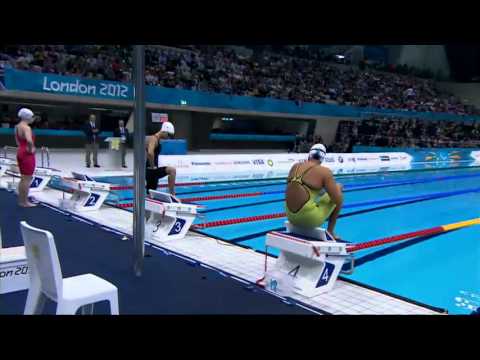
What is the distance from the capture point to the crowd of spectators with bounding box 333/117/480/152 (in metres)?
20.0

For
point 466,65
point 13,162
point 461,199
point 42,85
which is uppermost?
point 466,65

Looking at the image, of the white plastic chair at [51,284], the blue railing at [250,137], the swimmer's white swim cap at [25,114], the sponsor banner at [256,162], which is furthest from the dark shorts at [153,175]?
the blue railing at [250,137]

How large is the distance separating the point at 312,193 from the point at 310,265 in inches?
23.6

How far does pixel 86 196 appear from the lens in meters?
5.99

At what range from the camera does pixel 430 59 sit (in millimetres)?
32312

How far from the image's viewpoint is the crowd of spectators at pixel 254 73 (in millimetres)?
15086

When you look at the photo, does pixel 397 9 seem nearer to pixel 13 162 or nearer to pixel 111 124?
pixel 13 162

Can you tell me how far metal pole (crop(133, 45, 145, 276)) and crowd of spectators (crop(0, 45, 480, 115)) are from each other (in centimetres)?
1200

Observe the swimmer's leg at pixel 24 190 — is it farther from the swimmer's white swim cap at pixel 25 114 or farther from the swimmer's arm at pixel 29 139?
the swimmer's white swim cap at pixel 25 114

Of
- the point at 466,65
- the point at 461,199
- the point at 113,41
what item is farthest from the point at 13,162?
the point at 466,65

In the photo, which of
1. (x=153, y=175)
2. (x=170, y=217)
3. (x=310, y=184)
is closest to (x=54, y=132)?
(x=153, y=175)

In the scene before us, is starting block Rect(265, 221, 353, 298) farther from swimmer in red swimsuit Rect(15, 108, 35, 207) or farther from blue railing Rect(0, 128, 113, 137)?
blue railing Rect(0, 128, 113, 137)
